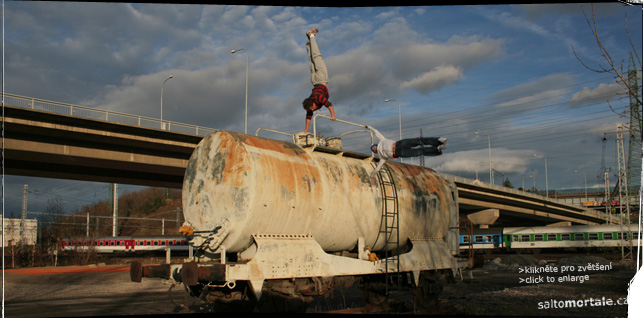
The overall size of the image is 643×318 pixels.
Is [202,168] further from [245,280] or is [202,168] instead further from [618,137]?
[618,137]

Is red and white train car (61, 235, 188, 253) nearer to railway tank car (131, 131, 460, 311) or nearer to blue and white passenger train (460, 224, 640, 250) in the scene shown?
blue and white passenger train (460, 224, 640, 250)

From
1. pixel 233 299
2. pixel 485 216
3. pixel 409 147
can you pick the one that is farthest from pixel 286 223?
pixel 485 216

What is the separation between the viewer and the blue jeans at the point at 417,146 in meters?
9.21

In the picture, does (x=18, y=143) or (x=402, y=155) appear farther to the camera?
(x=18, y=143)

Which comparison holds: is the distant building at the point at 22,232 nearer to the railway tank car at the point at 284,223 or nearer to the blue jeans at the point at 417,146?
the railway tank car at the point at 284,223

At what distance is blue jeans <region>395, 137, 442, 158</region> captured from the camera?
921 centimetres

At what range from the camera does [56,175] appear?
27.1 meters

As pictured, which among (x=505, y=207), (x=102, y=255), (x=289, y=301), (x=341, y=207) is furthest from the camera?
(x=505, y=207)

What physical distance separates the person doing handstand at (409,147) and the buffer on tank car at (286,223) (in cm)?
136

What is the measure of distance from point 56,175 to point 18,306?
44.0ft

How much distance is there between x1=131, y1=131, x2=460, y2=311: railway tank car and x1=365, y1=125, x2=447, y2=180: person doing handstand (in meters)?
1.37

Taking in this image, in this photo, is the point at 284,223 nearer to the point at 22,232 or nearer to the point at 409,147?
the point at 409,147

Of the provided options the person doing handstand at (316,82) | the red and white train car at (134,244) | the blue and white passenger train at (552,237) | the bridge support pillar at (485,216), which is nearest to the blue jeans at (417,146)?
the person doing handstand at (316,82)

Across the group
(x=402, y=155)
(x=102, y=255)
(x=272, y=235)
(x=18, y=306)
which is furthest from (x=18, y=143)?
(x=102, y=255)
